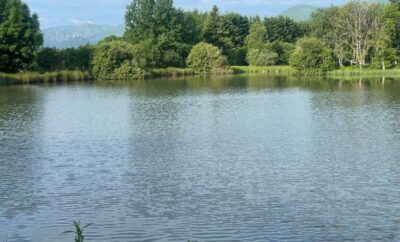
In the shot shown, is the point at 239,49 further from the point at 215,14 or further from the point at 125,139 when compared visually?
the point at 125,139

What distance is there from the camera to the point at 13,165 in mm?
20547

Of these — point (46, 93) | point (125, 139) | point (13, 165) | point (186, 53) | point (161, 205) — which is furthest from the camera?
point (186, 53)

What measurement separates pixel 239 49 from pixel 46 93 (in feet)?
179

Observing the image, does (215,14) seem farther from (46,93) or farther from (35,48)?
(46,93)

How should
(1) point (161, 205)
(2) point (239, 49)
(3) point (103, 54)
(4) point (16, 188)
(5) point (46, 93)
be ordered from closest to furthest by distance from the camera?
(1) point (161, 205)
(4) point (16, 188)
(5) point (46, 93)
(3) point (103, 54)
(2) point (239, 49)

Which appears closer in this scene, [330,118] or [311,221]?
[311,221]

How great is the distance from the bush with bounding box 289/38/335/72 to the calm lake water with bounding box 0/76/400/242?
43.1 meters

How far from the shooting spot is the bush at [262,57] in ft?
318

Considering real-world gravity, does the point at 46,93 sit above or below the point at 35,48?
below

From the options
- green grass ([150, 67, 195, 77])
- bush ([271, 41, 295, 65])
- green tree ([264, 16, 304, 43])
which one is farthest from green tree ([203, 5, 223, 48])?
green grass ([150, 67, 195, 77])

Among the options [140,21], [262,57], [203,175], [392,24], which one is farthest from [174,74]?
[203,175]

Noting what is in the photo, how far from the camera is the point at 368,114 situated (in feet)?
111

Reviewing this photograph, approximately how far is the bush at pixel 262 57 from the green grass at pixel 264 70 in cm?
151

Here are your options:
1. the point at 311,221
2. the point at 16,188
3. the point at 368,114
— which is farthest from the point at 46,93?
the point at 311,221
